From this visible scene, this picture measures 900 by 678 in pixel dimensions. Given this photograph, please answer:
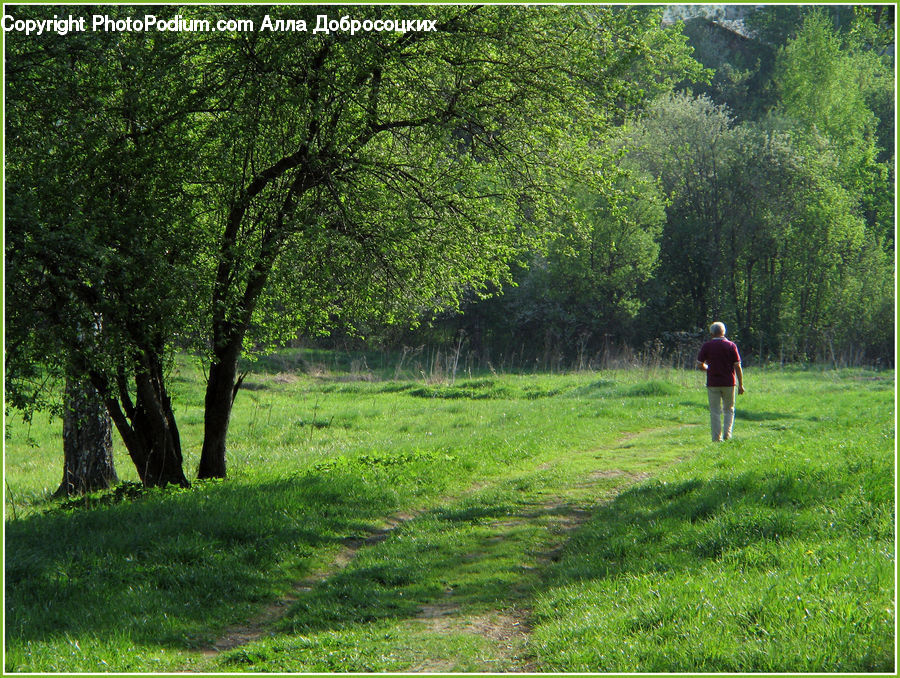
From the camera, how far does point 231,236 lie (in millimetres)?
→ 12281

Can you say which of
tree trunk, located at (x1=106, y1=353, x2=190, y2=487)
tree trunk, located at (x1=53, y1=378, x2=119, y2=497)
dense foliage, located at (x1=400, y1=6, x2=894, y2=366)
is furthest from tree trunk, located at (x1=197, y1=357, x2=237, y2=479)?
dense foliage, located at (x1=400, y1=6, x2=894, y2=366)

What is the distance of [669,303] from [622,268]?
8.41m

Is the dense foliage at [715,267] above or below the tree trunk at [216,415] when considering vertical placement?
above

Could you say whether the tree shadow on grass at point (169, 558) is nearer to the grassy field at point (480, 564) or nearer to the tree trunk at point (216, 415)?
the grassy field at point (480, 564)

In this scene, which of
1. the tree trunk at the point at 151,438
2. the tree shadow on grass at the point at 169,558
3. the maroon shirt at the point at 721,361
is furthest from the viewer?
the maroon shirt at the point at 721,361

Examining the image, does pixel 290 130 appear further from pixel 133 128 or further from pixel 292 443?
pixel 292 443

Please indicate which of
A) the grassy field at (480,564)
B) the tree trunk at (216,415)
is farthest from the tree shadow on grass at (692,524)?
the tree trunk at (216,415)

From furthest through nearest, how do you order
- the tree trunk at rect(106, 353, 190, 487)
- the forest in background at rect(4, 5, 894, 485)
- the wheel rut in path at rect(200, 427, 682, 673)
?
1. the tree trunk at rect(106, 353, 190, 487)
2. the forest in background at rect(4, 5, 894, 485)
3. the wheel rut in path at rect(200, 427, 682, 673)

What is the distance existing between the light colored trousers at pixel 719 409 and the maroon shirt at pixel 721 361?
0.76 ft

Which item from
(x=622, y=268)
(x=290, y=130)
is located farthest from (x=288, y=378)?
(x=290, y=130)

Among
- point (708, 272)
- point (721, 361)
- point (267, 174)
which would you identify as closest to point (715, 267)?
point (708, 272)

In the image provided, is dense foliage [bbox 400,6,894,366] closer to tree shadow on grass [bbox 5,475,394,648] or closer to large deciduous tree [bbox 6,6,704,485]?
large deciduous tree [bbox 6,6,704,485]

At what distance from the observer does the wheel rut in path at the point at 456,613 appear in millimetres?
5977

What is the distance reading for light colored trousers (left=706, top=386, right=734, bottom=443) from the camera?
48.2 ft
